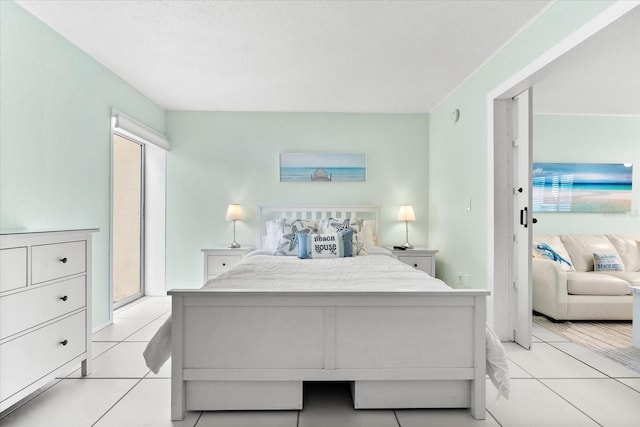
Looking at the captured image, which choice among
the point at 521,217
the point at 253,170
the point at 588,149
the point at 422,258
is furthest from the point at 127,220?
the point at 588,149

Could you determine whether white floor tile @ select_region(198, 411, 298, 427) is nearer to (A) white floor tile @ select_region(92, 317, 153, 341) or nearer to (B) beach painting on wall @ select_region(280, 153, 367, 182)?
(A) white floor tile @ select_region(92, 317, 153, 341)

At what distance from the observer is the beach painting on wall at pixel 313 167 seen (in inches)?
186

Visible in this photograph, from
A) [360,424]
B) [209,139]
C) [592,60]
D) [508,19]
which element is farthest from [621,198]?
[209,139]

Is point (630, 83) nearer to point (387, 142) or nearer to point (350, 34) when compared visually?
point (387, 142)

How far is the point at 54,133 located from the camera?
9.09 ft

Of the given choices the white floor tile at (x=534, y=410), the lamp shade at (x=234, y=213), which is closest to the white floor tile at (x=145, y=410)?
the white floor tile at (x=534, y=410)

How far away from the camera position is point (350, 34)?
2734 mm

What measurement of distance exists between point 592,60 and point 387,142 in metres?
2.24

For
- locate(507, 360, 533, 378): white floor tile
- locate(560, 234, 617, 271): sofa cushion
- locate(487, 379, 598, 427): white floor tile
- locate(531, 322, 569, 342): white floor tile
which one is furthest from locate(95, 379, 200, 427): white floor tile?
locate(560, 234, 617, 271): sofa cushion

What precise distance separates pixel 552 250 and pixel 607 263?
61cm

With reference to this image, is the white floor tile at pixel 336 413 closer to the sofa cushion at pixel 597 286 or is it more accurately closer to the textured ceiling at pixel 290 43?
the textured ceiling at pixel 290 43

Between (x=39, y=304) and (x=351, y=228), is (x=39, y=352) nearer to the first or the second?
(x=39, y=304)

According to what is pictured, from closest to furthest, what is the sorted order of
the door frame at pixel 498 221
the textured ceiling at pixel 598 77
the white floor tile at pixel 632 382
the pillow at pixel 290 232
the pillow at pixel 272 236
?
the white floor tile at pixel 632 382 < the textured ceiling at pixel 598 77 < the door frame at pixel 498 221 < the pillow at pixel 290 232 < the pillow at pixel 272 236

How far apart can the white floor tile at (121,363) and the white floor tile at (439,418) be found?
1.70 meters
